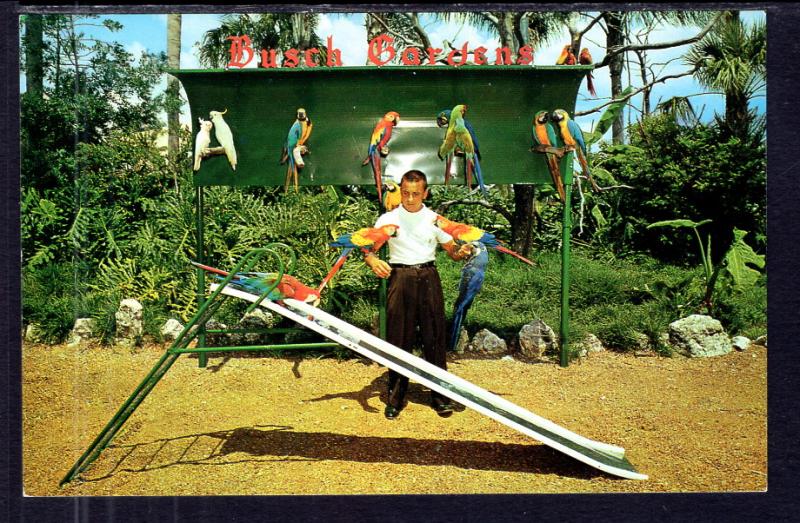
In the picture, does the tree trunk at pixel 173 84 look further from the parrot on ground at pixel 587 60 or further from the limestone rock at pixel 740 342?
the limestone rock at pixel 740 342

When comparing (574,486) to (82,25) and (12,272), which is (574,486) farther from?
(82,25)

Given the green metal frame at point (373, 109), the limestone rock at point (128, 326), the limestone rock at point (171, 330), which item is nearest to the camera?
the green metal frame at point (373, 109)

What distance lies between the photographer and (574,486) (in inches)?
173

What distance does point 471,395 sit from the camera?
180 inches

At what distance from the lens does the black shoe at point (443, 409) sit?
524cm

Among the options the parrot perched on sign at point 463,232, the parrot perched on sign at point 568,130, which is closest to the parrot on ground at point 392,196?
the parrot perched on sign at point 463,232

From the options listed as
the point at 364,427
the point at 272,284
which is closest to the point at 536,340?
the point at 364,427

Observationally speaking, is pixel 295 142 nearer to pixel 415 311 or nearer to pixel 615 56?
pixel 415 311

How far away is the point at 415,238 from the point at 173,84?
3250mm

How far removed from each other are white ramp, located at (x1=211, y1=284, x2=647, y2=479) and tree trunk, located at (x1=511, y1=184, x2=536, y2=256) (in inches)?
124

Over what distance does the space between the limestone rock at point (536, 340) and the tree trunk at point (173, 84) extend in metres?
3.86

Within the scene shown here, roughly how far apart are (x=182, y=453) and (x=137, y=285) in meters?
2.76

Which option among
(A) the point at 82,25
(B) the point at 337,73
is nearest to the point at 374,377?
(B) the point at 337,73

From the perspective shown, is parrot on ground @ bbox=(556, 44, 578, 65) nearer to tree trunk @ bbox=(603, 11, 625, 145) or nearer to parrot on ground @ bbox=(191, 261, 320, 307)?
tree trunk @ bbox=(603, 11, 625, 145)
